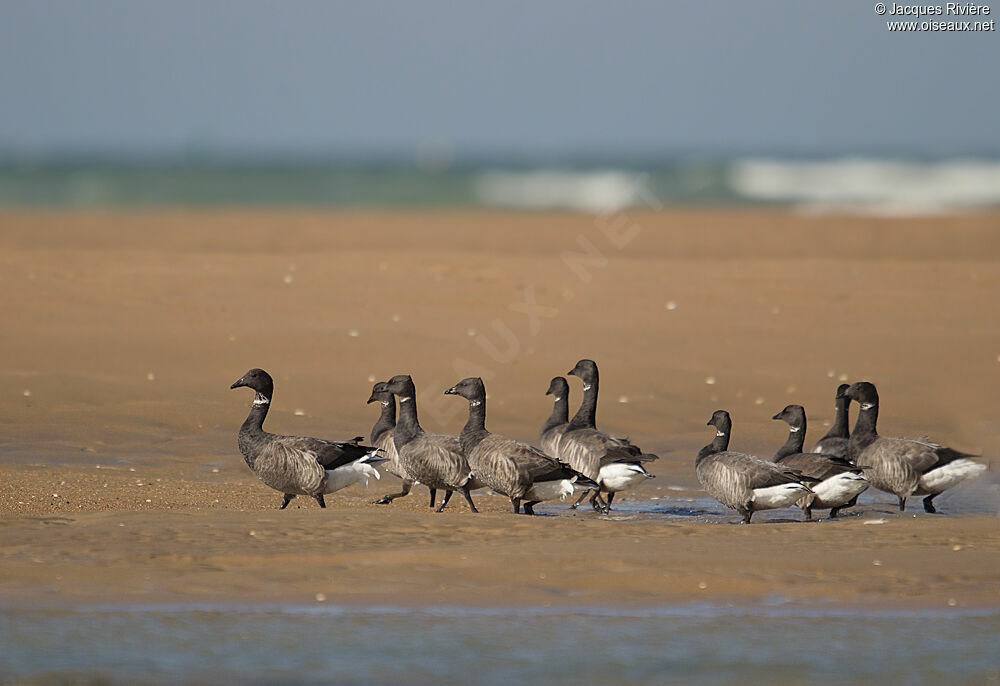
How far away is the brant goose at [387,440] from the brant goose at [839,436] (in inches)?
139

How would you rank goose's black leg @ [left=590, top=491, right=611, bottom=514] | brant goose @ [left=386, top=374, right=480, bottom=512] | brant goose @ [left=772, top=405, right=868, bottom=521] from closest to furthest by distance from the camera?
brant goose @ [left=772, top=405, right=868, bottom=521] < brant goose @ [left=386, top=374, right=480, bottom=512] < goose's black leg @ [left=590, top=491, right=611, bottom=514]

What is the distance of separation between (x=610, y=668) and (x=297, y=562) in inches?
99.1

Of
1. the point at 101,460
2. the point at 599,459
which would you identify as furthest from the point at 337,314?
the point at 599,459

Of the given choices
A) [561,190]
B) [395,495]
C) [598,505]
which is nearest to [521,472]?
[598,505]

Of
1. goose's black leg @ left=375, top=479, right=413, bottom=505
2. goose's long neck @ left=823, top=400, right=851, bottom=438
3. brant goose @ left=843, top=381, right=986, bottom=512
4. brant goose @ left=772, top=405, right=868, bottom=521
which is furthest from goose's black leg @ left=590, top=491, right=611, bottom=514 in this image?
goose's long neck @ left=823, top=400, right=851, bottom=438

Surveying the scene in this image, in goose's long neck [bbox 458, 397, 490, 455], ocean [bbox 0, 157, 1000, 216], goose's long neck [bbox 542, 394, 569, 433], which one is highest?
ocean [bbox 0, 157, 1000, 216]

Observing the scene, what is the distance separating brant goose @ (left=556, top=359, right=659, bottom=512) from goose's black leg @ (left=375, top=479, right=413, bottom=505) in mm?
1340

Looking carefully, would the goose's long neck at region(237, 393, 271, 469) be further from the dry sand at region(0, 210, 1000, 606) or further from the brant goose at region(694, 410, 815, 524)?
the brant goose at region(694, 410, 815, 524)

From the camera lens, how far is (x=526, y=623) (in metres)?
7.43

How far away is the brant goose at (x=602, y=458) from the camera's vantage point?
35.8 ft

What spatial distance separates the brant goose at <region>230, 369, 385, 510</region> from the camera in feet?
34.9

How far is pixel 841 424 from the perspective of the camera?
12.6m

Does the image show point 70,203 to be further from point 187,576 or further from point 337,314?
point 187,576

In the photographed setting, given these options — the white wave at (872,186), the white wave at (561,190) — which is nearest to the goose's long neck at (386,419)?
the white wave at (561,190)
